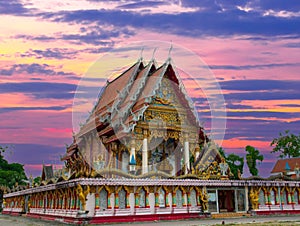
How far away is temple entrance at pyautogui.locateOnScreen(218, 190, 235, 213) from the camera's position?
2056cm

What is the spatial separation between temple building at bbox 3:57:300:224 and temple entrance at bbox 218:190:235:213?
2.1 inches

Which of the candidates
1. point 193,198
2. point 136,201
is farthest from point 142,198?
point 193,198

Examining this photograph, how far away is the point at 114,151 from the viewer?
76.4 feet

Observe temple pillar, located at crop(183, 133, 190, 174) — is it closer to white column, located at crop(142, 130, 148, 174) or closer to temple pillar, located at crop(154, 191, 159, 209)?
white column, located at crop(142, 130, 148, 174)

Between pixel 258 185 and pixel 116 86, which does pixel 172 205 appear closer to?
pixel 258 185

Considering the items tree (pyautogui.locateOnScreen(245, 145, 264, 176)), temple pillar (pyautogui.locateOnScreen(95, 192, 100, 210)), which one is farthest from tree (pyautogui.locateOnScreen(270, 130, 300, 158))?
temple pillar (pyautogui.locateOnScreen(95, 192, 100, 210))

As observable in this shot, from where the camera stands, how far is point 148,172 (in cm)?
1856

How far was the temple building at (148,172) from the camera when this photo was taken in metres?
16.9

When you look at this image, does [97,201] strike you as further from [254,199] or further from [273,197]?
[273,197]

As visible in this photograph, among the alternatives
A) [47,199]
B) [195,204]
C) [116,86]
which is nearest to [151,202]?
[195,204]

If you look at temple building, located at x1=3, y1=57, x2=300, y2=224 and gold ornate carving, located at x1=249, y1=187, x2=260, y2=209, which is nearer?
temple building, located at x1=3, y1=57, x2=300, y2=224

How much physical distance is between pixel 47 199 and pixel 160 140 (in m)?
7.78

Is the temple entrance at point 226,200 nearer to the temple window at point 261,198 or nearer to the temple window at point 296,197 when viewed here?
the temple window at point 261,198

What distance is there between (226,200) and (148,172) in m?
5.22
